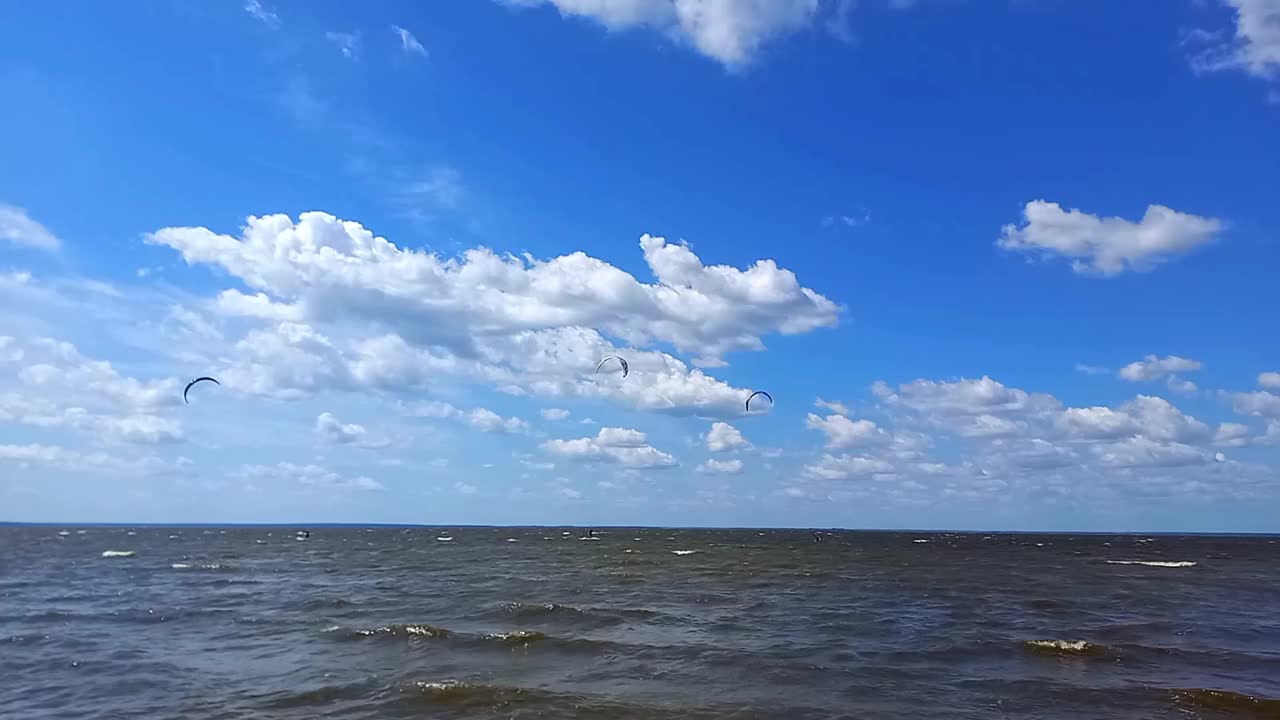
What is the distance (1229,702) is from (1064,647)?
819cm

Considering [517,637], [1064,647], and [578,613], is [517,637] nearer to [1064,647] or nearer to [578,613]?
[578,613]

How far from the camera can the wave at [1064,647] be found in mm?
27812

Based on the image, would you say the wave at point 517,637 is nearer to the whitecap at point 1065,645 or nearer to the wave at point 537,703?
the wave at point 537,703

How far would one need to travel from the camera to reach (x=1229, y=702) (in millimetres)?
20609

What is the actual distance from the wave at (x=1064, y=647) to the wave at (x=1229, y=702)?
6.00 metres

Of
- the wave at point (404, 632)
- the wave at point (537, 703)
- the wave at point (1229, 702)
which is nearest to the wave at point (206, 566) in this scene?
the wave at point (404, 632)

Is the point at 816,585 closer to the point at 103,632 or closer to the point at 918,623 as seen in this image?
the point at 918,623

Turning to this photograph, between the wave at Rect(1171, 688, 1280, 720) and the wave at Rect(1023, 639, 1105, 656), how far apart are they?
5996 mm

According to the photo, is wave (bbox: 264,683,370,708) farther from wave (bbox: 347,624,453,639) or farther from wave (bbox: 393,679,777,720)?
wave (bbox: 347,624,453,639)

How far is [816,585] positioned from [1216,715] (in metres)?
36.5

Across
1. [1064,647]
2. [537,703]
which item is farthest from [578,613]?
[1064,647]

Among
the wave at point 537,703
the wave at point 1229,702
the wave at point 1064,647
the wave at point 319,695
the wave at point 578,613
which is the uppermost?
the wave at point 1229,702

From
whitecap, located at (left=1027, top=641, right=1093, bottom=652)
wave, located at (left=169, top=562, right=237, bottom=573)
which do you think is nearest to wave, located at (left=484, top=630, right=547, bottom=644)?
whitecap, located at (left=1027, top=641, right=1093, bottom=652)

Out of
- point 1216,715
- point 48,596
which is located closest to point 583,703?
point 1216,715
